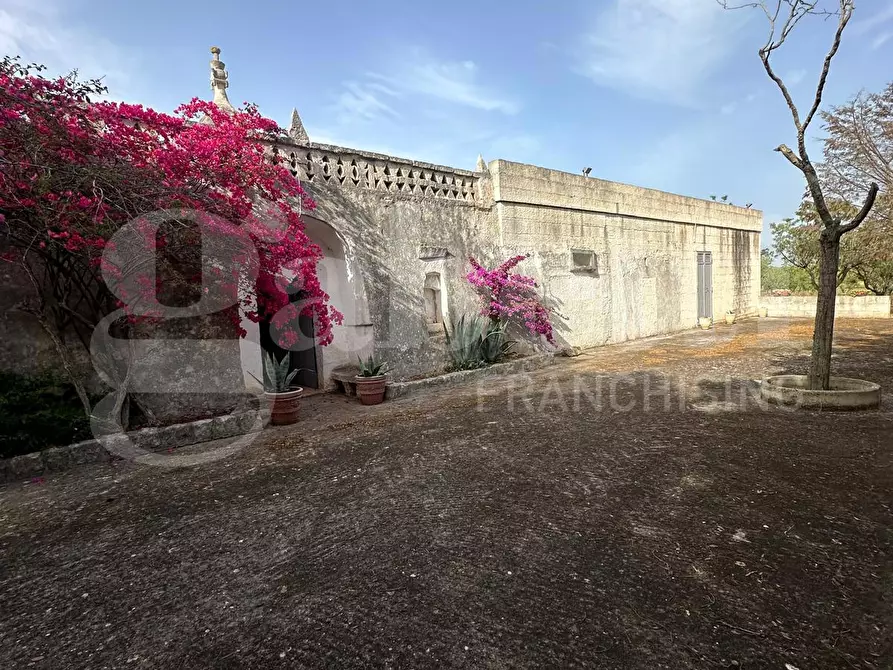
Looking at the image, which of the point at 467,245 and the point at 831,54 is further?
the point at 467,245

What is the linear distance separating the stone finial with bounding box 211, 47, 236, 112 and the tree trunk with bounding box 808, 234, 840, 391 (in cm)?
680

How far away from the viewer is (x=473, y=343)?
7160mm

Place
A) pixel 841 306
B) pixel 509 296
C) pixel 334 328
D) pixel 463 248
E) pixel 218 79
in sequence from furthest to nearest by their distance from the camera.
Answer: pixel 841 306 < pixel 509 296 < pixel 463 248 < pixel 334 328 < pixel 218 79

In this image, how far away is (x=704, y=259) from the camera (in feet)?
41.4

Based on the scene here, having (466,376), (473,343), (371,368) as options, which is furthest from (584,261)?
(371,368)

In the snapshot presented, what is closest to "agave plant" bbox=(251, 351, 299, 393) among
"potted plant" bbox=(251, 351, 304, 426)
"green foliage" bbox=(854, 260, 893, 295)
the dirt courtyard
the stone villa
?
"potted plant" bbox=(251, 351, 304, 426)

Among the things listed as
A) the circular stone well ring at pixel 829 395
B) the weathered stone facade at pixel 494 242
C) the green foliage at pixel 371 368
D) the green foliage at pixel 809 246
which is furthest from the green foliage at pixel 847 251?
the green foliage at pixel 371 368

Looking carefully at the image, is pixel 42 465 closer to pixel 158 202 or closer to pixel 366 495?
pixel 158 202

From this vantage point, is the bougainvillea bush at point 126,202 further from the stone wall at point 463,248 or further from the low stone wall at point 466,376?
the low stone wall at point 466,376

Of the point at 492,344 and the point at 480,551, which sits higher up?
the point at 492,344

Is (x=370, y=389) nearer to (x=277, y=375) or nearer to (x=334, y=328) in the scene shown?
(x=277, y=375)

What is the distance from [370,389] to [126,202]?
3135mm

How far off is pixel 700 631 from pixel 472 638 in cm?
84

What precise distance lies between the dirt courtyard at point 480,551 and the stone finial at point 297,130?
3717 mm
